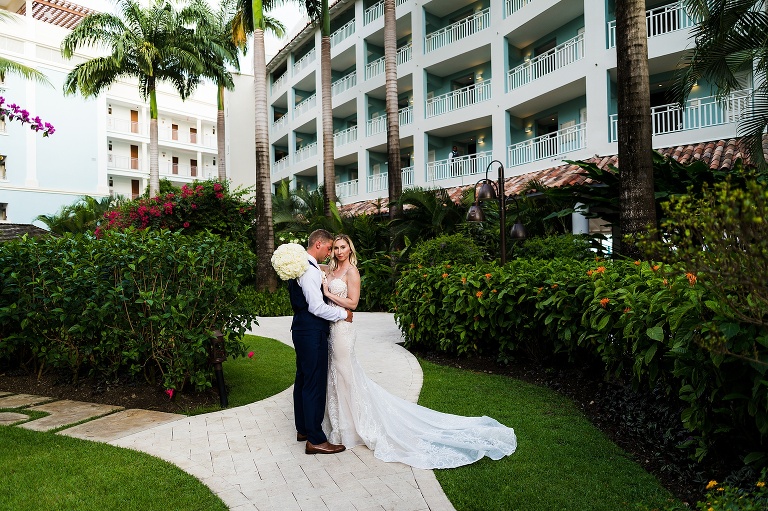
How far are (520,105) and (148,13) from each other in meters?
18.5

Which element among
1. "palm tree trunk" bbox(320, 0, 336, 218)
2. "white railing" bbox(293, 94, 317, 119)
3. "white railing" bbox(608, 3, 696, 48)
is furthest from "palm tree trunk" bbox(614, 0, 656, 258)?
"white railing" bbox(293, 94, 317, 119)

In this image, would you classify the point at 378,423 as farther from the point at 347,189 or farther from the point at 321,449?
the point at 347,189

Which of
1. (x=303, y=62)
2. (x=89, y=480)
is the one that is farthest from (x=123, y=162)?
(x=89, y=480)

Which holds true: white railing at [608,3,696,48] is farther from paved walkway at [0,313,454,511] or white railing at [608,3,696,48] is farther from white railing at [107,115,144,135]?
white railing at [107,115,144,135]

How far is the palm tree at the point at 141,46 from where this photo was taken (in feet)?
82.5

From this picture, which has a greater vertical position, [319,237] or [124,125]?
[124,125]

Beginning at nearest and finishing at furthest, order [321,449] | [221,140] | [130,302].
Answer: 1. [321,449]
2. [130,302]
3. [221,140]

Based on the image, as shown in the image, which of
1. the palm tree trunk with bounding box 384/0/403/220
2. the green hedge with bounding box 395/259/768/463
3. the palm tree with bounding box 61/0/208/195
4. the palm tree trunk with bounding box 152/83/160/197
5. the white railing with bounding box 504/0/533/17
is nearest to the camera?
the green hedge with bounding box 395/259/768/463

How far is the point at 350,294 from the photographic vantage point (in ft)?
16.1

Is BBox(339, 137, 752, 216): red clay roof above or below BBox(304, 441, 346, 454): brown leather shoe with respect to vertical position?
above

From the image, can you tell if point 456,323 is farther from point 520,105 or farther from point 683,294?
point 520,105

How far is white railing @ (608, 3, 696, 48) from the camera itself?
15.5 metres

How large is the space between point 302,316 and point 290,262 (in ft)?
1.61

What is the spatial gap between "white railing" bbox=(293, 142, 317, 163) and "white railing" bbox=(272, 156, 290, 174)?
1293 millimetres
